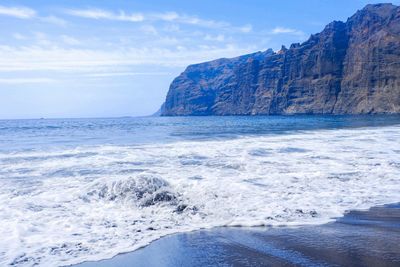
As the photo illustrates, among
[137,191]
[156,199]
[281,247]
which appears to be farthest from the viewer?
[137,191]

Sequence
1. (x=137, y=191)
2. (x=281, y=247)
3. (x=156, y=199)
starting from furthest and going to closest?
(x=137, y=191), (x=156, y=199), (x=281, y=247)

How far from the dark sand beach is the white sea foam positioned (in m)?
0.47

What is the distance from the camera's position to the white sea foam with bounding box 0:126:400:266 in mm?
7155

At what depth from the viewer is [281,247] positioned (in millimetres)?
6402

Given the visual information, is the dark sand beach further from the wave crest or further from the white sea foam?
the wave crest

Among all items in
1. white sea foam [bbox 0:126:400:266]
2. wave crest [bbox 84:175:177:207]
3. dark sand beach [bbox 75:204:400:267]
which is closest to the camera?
dark sand beach [bbox 75:204:400:267]

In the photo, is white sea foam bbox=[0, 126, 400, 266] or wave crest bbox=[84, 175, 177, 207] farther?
wave crest bbox=[84, 175, 177, 207]

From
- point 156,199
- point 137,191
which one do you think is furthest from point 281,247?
point 137,191

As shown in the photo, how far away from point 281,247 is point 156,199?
4.28 m

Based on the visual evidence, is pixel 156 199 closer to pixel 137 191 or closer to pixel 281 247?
pixel 137 191

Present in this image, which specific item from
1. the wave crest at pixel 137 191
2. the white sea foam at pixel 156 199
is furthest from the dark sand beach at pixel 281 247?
the wave crest at pixel 137 191

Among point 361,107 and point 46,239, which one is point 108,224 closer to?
point 46,239

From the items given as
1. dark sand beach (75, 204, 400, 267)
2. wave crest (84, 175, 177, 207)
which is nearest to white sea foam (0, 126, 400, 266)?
wave crest (84, 175, 177, 207)

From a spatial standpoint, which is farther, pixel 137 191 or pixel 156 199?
pixel 137 191
